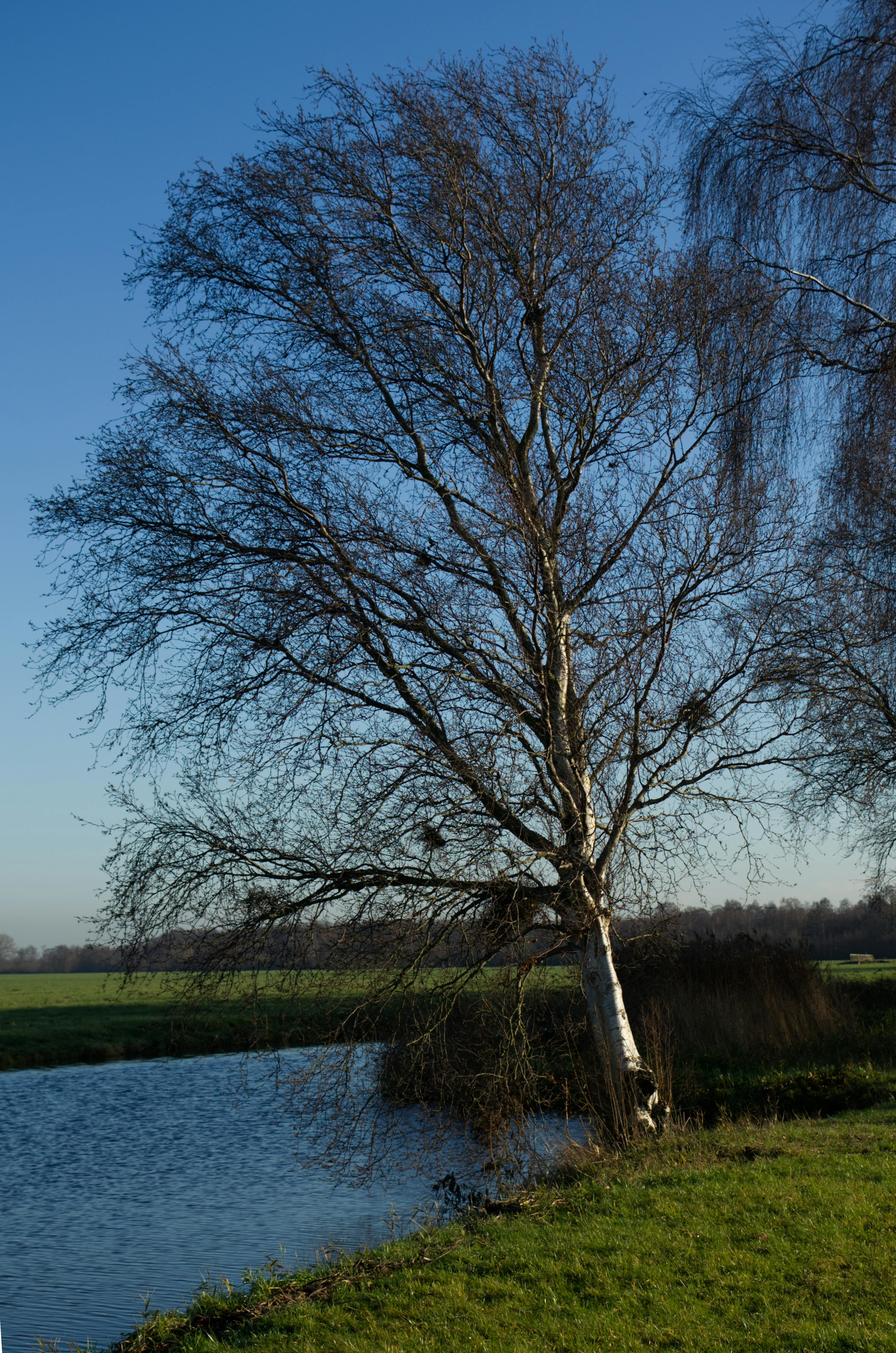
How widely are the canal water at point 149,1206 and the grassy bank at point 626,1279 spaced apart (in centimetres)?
129

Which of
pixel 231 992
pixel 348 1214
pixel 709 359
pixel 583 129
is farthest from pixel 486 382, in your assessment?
pixel 348 1214

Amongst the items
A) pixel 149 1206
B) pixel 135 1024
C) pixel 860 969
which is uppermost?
pixel 860 969

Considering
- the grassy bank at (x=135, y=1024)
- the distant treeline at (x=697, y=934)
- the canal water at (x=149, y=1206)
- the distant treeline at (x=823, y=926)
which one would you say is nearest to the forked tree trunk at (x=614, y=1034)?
the distant treeline at (x=697, y=934)

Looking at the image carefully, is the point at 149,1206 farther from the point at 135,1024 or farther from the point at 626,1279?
the point at 135,1024

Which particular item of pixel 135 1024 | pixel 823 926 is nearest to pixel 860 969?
pixel 823 926

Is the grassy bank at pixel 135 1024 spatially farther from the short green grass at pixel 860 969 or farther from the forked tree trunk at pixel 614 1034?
the short green grass at pixel 860 969

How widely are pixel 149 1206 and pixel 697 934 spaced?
11589mm

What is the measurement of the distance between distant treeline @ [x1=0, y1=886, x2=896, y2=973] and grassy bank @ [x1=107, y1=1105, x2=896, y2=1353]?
1920 mm

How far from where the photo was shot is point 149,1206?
36.2 ft

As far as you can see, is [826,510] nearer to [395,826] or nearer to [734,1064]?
[395,826]

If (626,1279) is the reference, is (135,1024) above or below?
above

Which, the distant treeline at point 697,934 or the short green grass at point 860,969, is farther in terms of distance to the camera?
the short green grass at point 860,969

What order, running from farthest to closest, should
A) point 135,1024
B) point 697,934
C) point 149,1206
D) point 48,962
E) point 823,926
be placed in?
point 48,962
point 823,926
point 135,1024
point 697,934
point 149,1206

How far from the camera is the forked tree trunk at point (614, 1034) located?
8.12 m
